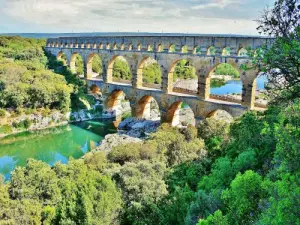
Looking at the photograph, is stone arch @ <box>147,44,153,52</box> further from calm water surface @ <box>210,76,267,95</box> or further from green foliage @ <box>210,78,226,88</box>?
green foliage @ <box>210,78,226,88</box>

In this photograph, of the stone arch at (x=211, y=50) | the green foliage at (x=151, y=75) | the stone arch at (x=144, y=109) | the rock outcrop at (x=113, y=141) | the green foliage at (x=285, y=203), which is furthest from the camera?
the green foliage at (x=151, y=75)

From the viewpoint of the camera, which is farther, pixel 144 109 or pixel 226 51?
pixel 144 109

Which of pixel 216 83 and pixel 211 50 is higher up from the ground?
pixel 211 50

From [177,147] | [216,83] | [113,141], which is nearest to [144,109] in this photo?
[113,141]

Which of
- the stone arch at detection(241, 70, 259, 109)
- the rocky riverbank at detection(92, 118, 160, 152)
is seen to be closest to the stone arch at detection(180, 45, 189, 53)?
the stone arch at detection(241, 70, 259, 109)

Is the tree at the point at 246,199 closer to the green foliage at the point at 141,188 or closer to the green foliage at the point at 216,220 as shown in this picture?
the green foliage at the point at 216,220

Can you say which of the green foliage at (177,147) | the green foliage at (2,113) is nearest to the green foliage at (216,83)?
the green foliage at (2,113)

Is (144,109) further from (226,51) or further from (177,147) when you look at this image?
(177,147)
